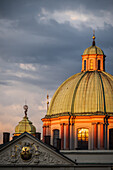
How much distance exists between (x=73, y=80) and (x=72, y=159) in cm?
1597

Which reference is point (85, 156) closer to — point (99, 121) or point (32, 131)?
point (99, 121)

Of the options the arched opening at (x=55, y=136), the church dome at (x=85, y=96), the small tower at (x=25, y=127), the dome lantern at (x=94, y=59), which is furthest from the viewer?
the small tower at (x=25, y=127)

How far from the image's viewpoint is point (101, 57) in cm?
11600

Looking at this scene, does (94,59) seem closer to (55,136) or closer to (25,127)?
(55,136)

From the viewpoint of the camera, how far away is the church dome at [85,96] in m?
110

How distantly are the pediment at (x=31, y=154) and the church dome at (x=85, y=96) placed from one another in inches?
563

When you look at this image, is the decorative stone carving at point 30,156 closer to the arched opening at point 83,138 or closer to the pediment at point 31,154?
the pediment at point 31,154

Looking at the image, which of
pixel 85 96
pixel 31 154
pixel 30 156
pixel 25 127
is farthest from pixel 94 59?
pixel 30 156

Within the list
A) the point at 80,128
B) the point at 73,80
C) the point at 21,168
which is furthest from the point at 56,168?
the point at 73,80

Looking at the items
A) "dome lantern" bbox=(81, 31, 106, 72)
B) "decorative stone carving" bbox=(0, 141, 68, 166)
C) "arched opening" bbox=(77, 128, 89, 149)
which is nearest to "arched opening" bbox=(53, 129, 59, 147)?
"arched opening" bbox=(77, 128, 89, 149)

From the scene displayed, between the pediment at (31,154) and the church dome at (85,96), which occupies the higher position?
the church dome at (85,96)

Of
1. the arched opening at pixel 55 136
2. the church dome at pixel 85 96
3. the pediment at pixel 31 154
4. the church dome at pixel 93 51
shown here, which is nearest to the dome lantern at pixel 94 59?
the church dome at pixel 93 51

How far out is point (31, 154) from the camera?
96.9 m

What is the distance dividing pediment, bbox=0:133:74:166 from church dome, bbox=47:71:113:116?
14308 mm
